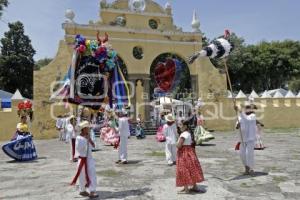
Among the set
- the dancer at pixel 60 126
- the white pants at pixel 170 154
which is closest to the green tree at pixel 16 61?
the dancer at pixel 60 126

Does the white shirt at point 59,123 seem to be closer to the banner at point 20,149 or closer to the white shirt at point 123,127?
the banner at point 20,149

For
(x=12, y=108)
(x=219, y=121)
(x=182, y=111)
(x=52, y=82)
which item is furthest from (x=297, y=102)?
(x=12, y=108)

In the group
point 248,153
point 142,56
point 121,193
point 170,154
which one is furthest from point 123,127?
point 142,56

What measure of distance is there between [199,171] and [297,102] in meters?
21.3

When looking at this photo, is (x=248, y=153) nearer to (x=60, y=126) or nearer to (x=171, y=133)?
(x=171, y=133)

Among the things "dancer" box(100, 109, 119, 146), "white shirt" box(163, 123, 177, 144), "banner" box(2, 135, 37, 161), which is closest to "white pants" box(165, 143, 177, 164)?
"white shirt" box(163, 123, 177, 144)

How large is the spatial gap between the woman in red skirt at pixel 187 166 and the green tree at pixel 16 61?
126 feet

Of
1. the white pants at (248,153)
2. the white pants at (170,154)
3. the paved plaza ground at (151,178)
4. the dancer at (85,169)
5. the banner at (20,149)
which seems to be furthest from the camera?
the banner at (20,149)

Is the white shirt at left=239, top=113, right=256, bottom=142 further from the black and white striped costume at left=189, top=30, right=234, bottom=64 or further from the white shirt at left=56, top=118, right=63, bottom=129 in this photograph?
the white shirt at left=56, top=118, right=63, bottom=129

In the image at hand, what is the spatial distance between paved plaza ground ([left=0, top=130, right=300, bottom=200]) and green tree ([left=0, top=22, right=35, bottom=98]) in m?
31.5

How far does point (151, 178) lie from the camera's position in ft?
30.8

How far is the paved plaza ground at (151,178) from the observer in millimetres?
7798

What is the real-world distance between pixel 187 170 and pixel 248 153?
7.58 ft

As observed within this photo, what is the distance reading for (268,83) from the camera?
47438 millimetres
